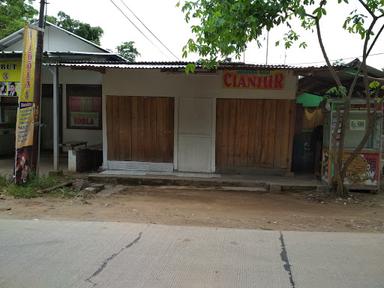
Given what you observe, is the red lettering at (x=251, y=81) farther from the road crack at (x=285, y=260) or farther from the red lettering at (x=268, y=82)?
the road crack at (x=285, y=260)

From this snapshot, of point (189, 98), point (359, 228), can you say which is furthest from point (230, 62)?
point (359, 228)

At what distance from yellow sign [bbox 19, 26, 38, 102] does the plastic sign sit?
452 cm

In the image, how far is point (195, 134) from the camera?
1154 centimetres

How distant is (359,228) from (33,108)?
6699 mm

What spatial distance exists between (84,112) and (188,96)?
14.9 ft

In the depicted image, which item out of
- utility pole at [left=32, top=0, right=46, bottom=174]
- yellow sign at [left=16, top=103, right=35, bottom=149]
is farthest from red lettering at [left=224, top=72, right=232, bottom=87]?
yellow sign at [left=16, top=103, right=35, bottom=149]

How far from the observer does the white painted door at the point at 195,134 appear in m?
11.5

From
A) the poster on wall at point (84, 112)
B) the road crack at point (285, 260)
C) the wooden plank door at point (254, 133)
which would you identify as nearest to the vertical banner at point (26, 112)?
the wooden plank door at point (254, 133)

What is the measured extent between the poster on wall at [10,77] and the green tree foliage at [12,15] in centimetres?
1167

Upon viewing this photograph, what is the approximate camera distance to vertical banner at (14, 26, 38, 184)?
9.06m

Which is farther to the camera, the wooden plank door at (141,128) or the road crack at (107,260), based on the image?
the wooden plank door at (141,128)

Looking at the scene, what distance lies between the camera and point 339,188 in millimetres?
9547

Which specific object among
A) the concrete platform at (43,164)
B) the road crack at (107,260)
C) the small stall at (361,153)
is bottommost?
the road crack at (107,260)

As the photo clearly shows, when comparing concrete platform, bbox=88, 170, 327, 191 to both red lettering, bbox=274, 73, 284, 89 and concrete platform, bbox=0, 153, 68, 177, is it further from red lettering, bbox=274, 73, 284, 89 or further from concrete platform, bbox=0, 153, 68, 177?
red lettering, bbox=274, 73, 284, 89
